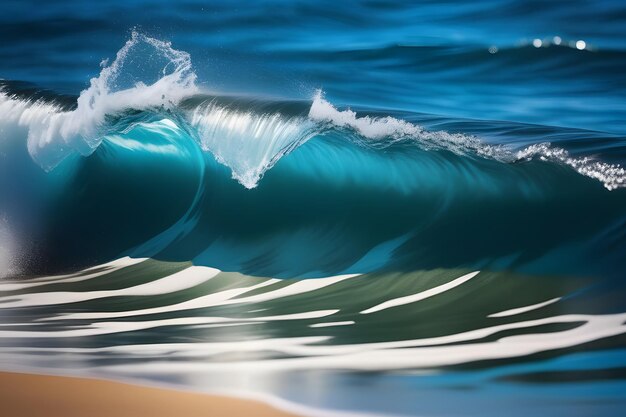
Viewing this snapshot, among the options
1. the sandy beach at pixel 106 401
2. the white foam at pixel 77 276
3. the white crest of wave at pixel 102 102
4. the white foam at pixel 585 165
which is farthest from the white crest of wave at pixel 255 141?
the sandy beach at pixel 106 401

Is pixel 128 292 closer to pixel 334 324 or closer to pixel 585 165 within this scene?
pixel 334 324

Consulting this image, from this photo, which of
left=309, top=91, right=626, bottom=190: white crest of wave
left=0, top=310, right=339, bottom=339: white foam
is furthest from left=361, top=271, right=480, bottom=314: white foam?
left=309, top=91, right=626, bottom=190: white crest of wave

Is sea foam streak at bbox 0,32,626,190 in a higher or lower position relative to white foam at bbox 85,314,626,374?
higher

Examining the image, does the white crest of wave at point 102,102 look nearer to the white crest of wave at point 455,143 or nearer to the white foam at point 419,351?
the white crest of wave at point 455,143

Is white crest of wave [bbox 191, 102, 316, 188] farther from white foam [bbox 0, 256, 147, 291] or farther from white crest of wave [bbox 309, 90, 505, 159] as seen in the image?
white foam [bbox 0, 256, 147, 291]

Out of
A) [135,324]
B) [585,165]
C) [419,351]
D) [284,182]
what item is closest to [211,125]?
[284,182]

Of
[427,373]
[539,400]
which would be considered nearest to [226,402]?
[427,373]

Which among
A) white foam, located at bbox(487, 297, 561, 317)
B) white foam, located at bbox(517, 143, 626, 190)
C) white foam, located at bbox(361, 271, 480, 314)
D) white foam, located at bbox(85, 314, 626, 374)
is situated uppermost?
white foam, located at bbox(517, 143, 626, 190)
